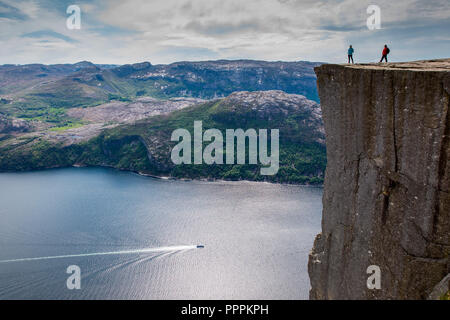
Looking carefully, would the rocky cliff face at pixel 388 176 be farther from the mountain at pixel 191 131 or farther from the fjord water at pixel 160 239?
the mountain at pixel 191 131

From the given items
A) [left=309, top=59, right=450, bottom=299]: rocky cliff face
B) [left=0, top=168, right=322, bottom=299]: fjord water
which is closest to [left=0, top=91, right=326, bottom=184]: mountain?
[left=0, top=168, right=322, bottom=299]: fjord water

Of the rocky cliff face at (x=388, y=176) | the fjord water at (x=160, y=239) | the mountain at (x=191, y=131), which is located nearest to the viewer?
the rocky cliff face at (x=388, y=176)

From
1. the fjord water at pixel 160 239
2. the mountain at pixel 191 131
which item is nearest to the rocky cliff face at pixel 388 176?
the fjord water at pixel 160 239

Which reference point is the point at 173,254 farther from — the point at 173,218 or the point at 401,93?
the point at 401,93

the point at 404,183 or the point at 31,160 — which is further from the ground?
the point at 404,183

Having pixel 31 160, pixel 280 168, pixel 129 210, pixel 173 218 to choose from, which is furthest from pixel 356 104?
pixel 31 160

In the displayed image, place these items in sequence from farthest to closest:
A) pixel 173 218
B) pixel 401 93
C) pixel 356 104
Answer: pixel 173 218, pixel 356 104, pixel 401 93
